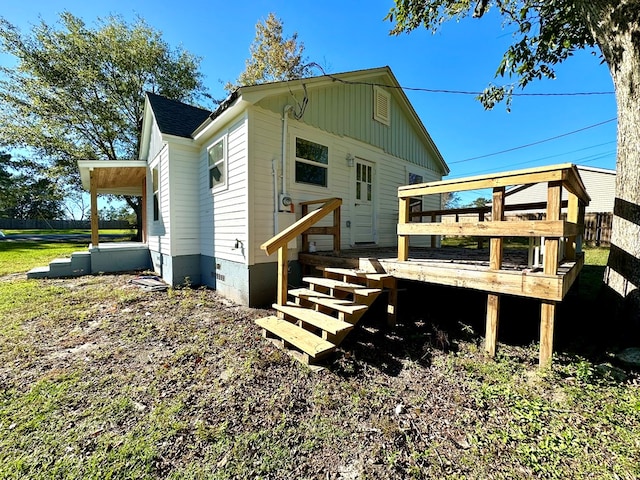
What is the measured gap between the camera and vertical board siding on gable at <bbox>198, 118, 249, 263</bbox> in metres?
5.04

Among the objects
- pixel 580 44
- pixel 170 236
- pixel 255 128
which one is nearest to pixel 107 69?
pixel 170 236

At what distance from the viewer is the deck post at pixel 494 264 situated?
299 centimetres

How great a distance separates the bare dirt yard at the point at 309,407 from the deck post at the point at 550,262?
20 cm

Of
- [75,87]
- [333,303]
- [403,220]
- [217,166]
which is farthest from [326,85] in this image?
[75,87]

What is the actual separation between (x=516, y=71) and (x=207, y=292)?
30.0 feet

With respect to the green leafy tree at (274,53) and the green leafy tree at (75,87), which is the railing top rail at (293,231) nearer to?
the green leafy tree at (274,53)

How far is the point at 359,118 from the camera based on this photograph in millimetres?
7035

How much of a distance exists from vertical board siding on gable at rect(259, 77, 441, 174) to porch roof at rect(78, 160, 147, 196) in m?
6.01

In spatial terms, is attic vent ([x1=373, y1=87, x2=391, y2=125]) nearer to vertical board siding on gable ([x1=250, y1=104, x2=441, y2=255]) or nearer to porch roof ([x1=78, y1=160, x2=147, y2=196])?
vertical board siding on gable ([x1=250, y1=104, x2=441, y2=255])

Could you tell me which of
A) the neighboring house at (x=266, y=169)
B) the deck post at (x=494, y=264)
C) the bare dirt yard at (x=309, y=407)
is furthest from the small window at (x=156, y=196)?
the deck post at (x=494, y=264)

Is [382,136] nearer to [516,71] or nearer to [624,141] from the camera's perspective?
[516,71]

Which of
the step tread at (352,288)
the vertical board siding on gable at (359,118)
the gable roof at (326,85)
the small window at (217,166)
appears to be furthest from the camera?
the vertical board siding on gable at (359,118)

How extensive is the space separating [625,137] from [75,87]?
72.3 feet

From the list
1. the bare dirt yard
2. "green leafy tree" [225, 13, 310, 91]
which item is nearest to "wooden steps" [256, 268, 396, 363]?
the bare dirt yard
